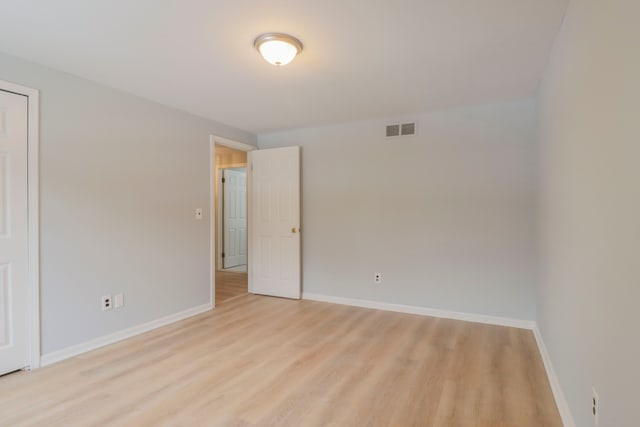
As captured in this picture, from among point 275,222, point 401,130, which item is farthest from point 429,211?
point 275,222

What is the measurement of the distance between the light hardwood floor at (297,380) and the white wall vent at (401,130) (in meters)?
2.15

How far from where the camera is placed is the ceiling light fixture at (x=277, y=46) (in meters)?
2.11

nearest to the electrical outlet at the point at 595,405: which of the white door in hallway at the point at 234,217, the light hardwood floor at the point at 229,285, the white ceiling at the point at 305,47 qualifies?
the white ceiling at the point at 305,47

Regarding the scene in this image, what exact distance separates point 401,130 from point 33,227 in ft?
11.7

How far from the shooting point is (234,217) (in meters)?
6.84

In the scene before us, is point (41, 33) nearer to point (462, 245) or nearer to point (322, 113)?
point (322, 113)

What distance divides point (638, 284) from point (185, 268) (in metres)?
3.67

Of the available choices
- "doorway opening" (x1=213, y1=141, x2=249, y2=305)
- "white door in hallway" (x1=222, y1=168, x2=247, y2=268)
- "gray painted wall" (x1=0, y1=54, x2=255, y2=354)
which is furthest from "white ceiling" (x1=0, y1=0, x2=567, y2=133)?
"white door in hallway" (x1=222, y1=168, x2=247, y2=268)

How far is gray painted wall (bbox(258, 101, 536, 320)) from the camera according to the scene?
11.0ft

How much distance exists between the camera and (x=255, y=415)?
74.7 inches

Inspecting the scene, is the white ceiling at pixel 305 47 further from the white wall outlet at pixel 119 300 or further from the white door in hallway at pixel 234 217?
the white door in hallway at pixel 234 217

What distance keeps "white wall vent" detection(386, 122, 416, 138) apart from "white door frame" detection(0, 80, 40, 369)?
332 cm

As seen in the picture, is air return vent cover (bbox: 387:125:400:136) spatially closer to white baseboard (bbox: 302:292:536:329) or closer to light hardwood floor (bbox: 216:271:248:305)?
white baseboard (bbox: 302:292:536:329)

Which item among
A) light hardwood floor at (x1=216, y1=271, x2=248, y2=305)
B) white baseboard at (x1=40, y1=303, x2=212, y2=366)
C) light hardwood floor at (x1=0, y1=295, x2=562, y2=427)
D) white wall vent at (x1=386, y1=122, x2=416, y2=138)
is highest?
white wall vent at (x1=386, y1=122, x2=416, y2=138)
